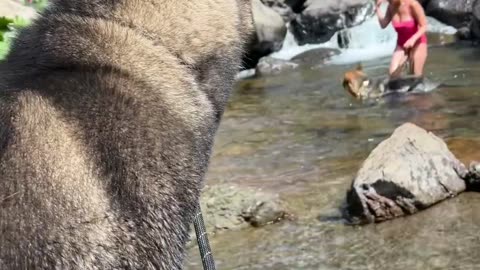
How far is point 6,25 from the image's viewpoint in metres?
3.26

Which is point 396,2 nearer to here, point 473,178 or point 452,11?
point 473,178

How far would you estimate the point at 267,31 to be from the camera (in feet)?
64.5

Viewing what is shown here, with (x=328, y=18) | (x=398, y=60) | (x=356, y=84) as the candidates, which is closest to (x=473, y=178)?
(x=356, y=84)

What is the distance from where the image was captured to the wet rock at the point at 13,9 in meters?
3.71

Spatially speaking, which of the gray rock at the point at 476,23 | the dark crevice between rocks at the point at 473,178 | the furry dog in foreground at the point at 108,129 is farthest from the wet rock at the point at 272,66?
the furry dog in foreground at the point at 108,129

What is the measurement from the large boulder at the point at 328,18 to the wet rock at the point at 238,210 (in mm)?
13087

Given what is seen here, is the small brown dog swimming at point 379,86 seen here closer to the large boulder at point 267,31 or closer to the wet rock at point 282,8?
the large boulder at point 267,31

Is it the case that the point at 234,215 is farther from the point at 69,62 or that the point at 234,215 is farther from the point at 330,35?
the point at 330,35

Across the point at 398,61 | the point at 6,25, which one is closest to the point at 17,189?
the point at 6,25

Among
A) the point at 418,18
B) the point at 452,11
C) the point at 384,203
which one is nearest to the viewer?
the point at 384,203

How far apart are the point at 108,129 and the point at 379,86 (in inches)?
420

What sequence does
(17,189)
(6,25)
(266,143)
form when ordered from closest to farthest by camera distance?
(17,189) < (6,25) < (266,143)

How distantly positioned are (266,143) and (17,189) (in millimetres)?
8371

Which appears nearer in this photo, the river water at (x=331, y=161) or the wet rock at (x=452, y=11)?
the river water at (x=331, y=161)
